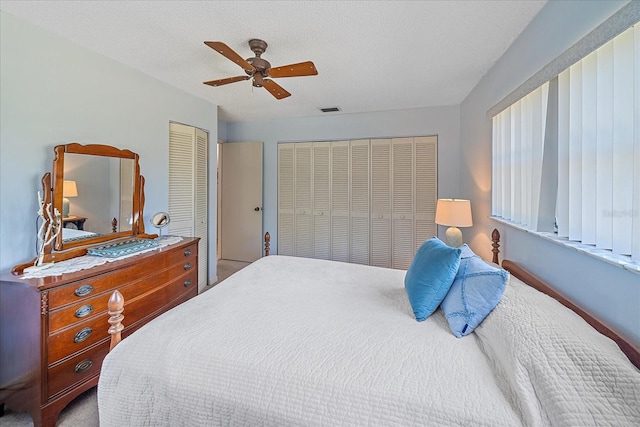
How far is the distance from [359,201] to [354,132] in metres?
1.05

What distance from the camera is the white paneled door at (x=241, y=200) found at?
14.6 ft

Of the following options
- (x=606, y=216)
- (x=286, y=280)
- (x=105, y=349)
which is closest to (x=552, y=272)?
(x=606, y=216)

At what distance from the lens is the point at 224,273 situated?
13.5ft

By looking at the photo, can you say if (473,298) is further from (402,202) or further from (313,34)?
(402,202)

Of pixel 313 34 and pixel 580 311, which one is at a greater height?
pixel 313 34

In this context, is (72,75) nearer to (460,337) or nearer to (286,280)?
(286,280)

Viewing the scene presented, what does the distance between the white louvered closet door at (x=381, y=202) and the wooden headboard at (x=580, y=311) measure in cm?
213

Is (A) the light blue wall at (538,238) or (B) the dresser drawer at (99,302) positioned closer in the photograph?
(A) the light blue wall at (538,238)

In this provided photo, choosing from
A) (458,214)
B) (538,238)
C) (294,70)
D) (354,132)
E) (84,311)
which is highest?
(354,132)

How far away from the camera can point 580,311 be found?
109 cm

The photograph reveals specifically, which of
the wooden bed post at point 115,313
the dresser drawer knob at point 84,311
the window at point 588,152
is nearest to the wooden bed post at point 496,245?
the window at point 588,152

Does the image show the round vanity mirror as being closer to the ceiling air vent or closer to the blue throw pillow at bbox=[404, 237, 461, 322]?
the blue throw pillow at bbox=[404, 237, 461, 322]

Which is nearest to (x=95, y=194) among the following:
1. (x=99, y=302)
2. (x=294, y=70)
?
(x=99, y=302)

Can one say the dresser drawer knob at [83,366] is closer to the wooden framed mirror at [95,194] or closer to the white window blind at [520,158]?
the wooden framed mirror at [95,194]
